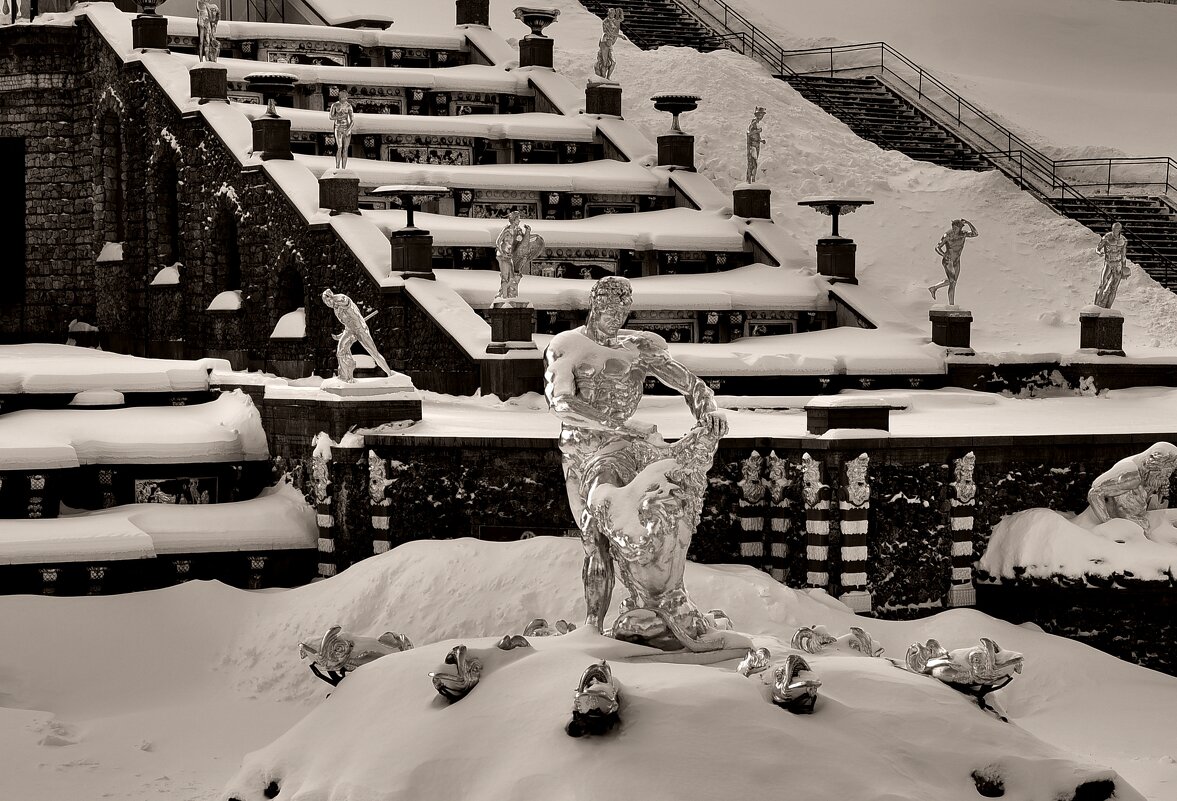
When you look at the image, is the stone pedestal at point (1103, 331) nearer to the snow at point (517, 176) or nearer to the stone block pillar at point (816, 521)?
the snow at point (517, 176)

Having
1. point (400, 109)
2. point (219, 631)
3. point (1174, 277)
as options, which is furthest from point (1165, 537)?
point (400, 109)

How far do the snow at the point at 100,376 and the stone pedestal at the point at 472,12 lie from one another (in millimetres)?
11640

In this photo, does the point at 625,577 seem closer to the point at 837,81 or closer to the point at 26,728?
the point at 26,728

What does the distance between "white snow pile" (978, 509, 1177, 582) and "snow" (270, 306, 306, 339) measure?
888cm

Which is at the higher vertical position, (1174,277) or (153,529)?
(1174,277)

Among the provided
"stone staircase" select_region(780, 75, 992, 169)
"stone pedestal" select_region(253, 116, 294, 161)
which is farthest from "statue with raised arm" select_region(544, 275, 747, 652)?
"stone staircase" select_region(780, 75, 992, 169)

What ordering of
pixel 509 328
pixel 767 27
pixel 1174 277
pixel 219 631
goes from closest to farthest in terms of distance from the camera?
pixel 219 631
pixel 509 328
pixel 1174 277
pixel 767 27

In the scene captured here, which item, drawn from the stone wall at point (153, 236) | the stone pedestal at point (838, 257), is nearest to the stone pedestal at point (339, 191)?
the stone wall at point (153, 236)

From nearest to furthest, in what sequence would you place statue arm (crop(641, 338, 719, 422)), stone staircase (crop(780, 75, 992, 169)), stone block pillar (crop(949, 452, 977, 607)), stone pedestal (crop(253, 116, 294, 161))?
statue arm (crop(641, 338, 719, 422)), stone block pillar (crop(949, 452, 977, 607)), stone pedestal (crop(253, 116, 294, 161)), stone staircase (crop(780, 75, 992, 169))

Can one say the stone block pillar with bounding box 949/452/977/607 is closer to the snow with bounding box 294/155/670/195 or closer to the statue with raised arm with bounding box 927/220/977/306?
the statue with raised arm with bounding box 927/220/977/306

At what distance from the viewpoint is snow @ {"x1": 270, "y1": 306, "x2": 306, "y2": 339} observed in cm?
2042

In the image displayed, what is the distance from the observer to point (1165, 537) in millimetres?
14961

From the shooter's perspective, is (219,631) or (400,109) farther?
(400,109)

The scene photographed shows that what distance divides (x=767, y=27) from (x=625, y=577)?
1095 inches
